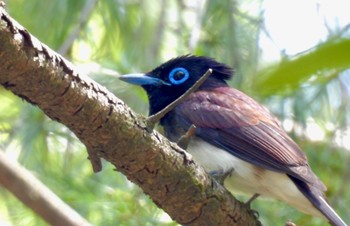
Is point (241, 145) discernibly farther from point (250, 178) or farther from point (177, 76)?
point (177, 76)

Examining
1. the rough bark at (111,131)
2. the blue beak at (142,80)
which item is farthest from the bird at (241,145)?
the rough bark at (111,131)

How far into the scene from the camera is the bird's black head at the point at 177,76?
4684 millimetres

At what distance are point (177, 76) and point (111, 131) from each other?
1.99m

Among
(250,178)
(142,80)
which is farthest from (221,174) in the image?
(142,80)

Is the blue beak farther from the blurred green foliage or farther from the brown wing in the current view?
the blurred green foliage

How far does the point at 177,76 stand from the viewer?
4781 mm

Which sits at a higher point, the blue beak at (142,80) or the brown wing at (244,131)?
the brown wing at (244,131)

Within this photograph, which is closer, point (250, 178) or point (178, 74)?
point (250, 178)

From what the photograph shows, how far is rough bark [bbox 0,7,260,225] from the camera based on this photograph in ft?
8.20

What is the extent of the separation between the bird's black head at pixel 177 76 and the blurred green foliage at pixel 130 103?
242mm

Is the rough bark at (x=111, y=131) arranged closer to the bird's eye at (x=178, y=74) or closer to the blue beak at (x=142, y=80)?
the blue beak at (x=142, y=80)

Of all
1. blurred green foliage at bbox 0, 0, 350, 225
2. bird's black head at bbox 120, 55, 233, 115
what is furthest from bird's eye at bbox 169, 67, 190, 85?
blurred green foliage at bbox 0, 0, 350, 225

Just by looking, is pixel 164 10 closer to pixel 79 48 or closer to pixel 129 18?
pixel 129 18

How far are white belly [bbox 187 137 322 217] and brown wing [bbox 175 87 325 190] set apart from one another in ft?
0.13
